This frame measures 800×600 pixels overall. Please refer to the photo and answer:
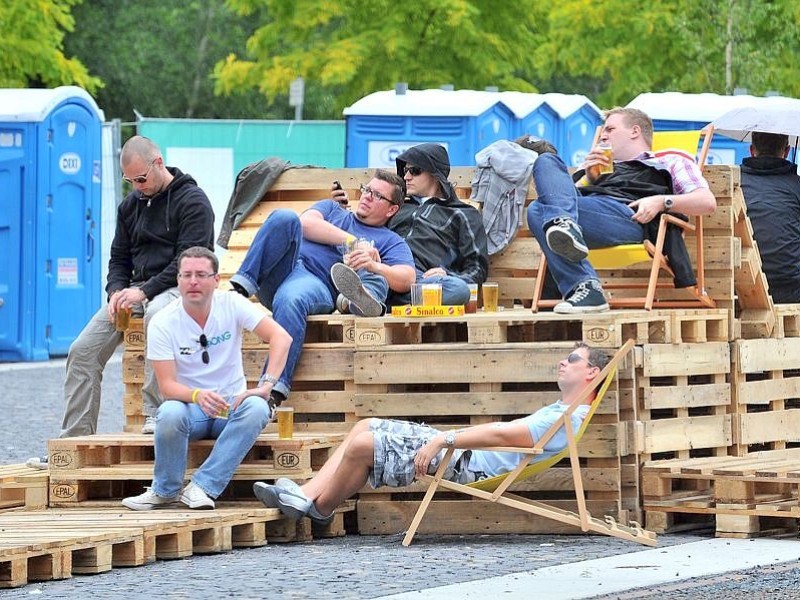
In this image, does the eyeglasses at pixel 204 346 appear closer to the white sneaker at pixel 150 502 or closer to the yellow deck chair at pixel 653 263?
the white sneaker at pixel 150 502

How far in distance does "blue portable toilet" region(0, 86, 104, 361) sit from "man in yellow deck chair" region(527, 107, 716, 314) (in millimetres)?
9540

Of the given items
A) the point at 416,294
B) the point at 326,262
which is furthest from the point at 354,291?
the point at 326,262

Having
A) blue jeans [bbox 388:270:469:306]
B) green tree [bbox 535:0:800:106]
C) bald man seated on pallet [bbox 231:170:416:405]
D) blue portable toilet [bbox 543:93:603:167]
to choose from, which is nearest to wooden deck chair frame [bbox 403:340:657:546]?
bald man seated on pallet [bbox 231:170:416:405]

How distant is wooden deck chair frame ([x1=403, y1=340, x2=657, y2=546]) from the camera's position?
8875 mm

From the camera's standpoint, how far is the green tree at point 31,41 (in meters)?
25.4

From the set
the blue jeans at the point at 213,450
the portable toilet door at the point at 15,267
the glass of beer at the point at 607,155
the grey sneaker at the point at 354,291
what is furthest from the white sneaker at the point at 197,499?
the portable toilet door at the point at 15,267

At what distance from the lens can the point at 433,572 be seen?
815 centimetres

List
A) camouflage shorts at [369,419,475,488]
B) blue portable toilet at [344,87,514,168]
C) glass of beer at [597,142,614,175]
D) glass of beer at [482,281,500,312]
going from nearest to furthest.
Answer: camouflage shorts at [369,419,475,488], glass of beer at [482,281,500,312], glass of beer at [597,142,614,175], blue portable toilet at [344,87,514,168]

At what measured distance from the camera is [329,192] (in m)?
12.2

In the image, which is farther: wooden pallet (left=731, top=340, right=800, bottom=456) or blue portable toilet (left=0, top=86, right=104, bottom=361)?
blue portable toilet (left=0, top=86, right=104, bottom=361)

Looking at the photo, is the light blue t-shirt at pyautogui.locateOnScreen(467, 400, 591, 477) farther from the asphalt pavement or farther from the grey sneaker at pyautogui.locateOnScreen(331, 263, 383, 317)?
the grey sneaker at pyautogui.locateOnScreen(331, 263, 383, 317)

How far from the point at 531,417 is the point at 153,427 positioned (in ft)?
7.38

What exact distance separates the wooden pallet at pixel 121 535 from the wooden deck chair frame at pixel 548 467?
696 millimetres

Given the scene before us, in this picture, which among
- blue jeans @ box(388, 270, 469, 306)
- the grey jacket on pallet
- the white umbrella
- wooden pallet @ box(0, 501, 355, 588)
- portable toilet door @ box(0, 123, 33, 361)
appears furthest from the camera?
portable toilet door @ box(0, 123, 33, 361)
